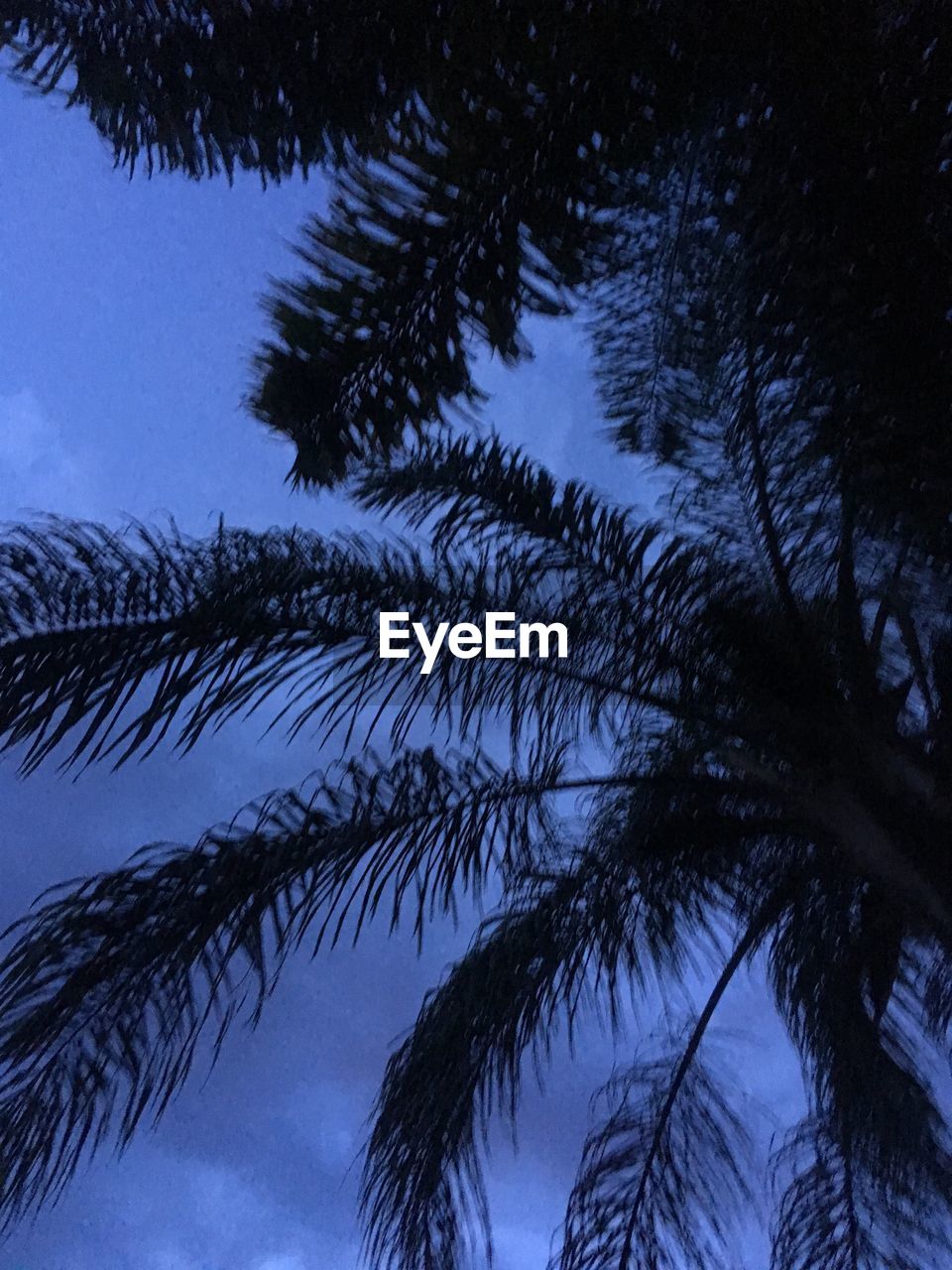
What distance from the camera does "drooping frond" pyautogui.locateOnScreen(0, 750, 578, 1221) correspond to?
245cm

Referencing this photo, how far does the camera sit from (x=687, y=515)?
12.2ft

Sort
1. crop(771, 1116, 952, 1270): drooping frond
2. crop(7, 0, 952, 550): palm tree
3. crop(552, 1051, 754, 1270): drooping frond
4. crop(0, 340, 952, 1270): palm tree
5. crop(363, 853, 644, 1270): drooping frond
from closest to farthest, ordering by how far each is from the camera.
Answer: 1. crop(7, 0, 952, 550): palm tree
2. crop(0, 340, 952, 1270): palm tree
3. crop(363, 853, 644, 1270): drooping frond
4. crop(552, 1051, 754, 1270): drooping frond
5. crop(771, 1116, 952, 1270): drooping frond

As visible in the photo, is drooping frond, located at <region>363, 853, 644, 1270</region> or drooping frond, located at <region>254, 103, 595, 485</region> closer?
drooping frond, located at <region>254, 103, 595, 485</region>

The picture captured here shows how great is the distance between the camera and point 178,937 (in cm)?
257

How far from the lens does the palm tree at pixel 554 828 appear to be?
253 centimetres

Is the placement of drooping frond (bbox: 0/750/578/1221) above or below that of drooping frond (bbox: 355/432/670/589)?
below

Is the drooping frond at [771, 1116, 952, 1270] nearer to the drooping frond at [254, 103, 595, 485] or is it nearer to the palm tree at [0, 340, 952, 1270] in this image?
the palm tree at [0, 340, 952, 1270]

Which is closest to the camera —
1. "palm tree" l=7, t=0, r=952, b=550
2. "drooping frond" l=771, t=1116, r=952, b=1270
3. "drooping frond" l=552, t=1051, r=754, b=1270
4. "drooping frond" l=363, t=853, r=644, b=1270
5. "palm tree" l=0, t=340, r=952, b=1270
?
"palm tree" l=7, t=0, r=952, b=550

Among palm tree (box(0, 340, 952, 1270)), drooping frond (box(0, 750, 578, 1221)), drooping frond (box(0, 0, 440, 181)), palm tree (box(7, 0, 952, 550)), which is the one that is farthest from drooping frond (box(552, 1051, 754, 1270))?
drooping frond (box(0, 0, 440, 181))

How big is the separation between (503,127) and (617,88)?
30 cm

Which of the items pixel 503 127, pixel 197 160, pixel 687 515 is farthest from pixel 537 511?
pixel 197 160

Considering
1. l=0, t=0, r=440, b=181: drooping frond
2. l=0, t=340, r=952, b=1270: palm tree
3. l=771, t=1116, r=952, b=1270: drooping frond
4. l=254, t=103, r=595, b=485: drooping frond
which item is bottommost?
l=771, t=1116, r=952, b=1270: drooping frond

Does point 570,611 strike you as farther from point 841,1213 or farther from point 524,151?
point 841,1213

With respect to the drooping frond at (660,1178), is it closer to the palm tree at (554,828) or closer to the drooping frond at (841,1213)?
the palm tree at (554,828)
